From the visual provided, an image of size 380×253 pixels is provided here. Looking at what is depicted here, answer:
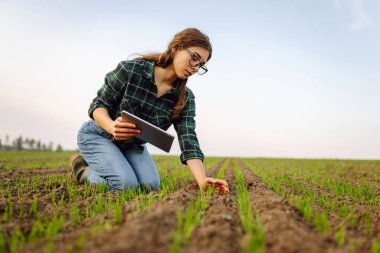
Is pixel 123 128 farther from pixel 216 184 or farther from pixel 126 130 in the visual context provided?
pixel 216 184

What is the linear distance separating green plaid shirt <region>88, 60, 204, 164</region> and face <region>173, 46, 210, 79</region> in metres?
0.36

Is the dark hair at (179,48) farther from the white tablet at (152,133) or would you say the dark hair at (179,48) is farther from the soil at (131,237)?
the soil at (131,237)

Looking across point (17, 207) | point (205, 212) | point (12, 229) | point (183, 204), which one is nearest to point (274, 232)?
point (205, 212)

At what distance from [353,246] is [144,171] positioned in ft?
8.89

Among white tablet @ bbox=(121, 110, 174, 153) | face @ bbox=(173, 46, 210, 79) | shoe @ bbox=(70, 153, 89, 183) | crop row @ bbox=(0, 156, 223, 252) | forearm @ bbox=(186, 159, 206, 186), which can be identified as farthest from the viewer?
shoe @ bbox=(70, 153, 89, 183)

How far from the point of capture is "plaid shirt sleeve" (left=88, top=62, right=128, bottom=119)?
3480 millimetres

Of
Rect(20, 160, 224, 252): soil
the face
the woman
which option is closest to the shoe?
the woman

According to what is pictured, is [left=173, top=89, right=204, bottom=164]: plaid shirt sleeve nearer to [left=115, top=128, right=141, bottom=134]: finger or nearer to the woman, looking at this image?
the woman

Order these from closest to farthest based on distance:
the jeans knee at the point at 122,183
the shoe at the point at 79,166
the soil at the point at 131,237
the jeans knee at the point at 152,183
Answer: the soil at the point at 131,237
the jeans knee at the point at 122,183
the jeans knee at the point at 152,183
the shoe at the point at 79,166

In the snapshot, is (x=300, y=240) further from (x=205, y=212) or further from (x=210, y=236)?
(x=205, y=212)

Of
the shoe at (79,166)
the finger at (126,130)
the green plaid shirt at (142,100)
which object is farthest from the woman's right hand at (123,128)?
the shoe at (79,166)

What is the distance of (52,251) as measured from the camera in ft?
4.68

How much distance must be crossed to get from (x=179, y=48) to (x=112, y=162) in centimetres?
146

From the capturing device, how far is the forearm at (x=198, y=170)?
3383 millimetres
